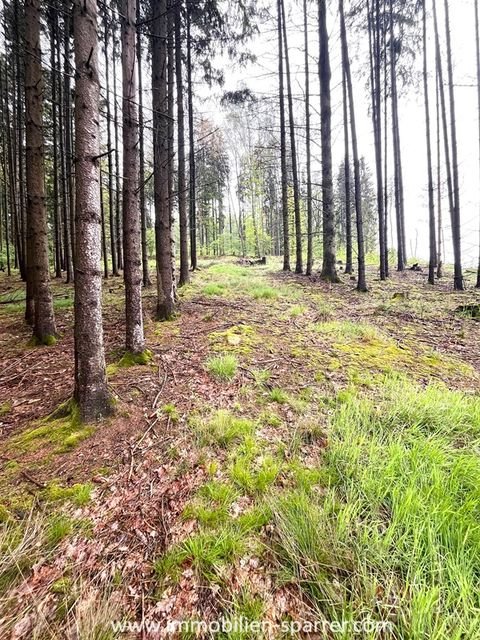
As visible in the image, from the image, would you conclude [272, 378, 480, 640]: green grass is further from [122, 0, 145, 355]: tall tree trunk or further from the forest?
[122, 0, 145, 355]: tall tree trunk

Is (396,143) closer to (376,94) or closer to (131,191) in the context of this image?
(376,94)

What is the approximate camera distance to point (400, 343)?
4766 mm

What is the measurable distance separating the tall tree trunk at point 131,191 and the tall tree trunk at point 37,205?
1.91 m

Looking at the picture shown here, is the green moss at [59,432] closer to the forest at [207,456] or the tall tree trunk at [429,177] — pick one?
the forest at [207,456]

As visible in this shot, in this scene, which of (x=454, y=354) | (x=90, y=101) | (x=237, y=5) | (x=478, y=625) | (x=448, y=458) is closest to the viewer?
(x=478, y=625)

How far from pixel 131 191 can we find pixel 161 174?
6.36 ft

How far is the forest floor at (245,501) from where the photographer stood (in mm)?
1350

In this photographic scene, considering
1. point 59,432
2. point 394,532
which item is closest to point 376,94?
point 394,532

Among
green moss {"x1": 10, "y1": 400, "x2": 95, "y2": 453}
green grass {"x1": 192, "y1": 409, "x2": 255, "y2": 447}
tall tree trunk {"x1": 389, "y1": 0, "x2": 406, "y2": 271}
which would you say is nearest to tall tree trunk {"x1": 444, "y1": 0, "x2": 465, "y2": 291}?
tall tree trunk {"x1": 389, "y1": 0, "x2": 406, "y2": 271}

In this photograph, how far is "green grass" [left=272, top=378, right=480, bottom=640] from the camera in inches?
52.1

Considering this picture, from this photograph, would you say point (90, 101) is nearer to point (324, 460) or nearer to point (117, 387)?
point (117, 387)

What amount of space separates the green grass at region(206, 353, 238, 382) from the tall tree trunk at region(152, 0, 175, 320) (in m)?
2.30

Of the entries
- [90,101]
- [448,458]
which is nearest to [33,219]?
[90,101]

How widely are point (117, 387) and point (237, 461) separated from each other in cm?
169
